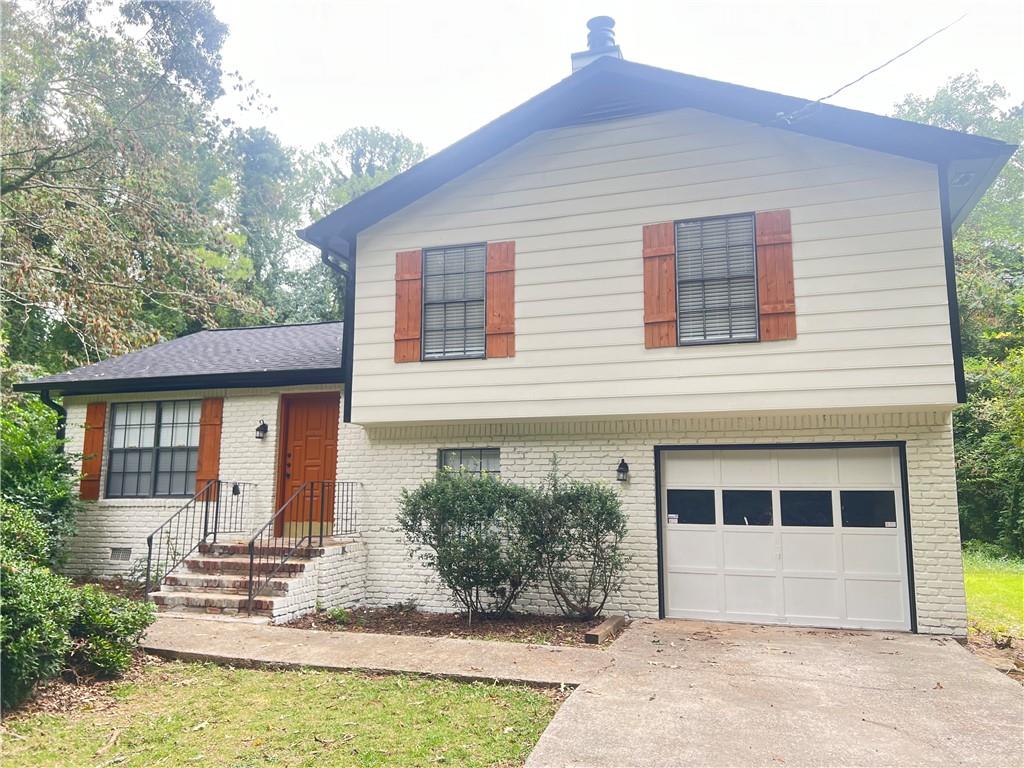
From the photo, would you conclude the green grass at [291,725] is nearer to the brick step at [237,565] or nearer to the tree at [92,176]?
the brick step at [237,565]

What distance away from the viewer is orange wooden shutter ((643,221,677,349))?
8.35 m

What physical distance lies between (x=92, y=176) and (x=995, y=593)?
16.9 m

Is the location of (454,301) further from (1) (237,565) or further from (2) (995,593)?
(2) (995,593)

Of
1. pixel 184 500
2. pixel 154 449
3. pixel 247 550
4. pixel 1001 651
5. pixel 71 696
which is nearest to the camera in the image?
pixel 71 696

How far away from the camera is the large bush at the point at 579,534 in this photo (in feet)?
26.8

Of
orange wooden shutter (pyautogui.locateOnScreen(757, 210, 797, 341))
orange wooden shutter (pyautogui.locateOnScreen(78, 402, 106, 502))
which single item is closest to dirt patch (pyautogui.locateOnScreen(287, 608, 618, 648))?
orange wooden shutter (pyautogui.locateOnScreen(757, 210, 797, 341))

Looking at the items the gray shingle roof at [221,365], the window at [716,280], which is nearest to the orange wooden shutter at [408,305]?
the gray shingle roof at [221,365]

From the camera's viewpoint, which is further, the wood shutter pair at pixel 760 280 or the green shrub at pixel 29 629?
the wood shutter pair at pixel 760 280

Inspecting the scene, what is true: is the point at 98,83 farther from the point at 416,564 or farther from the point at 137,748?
the point at 137,748

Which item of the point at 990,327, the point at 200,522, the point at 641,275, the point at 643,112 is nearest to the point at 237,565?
the point at 200,522

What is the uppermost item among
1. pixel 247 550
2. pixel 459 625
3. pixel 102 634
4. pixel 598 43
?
pixel 598 43

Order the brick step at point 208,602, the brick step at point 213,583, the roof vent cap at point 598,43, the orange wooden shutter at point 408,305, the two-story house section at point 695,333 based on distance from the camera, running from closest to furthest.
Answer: the two-story house section at point 695,333
the brick step at point 208,602
the brick step at point 213,583
the orange wooden shutter at point 408,305
the roof vent cap at point 598,43

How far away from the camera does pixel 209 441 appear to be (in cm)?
1108

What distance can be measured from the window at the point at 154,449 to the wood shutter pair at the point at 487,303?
165 inches
